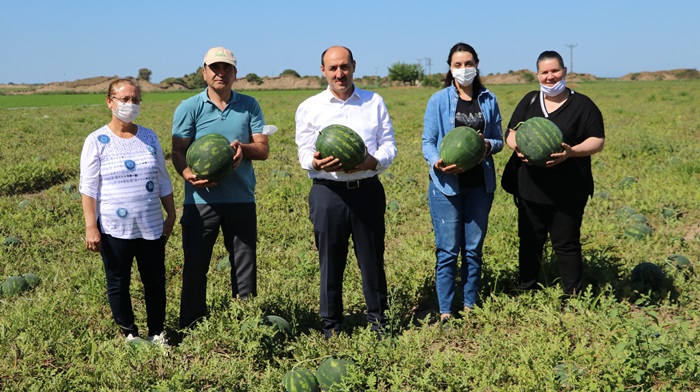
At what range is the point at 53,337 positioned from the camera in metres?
4.28

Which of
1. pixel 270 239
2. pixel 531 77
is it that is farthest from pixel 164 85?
pixel 270 239

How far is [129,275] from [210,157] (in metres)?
1.17

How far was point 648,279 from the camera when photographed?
5.30 m

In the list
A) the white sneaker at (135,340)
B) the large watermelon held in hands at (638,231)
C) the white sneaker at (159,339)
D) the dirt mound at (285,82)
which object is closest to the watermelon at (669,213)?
the large watermelon held in hands at (638,231)

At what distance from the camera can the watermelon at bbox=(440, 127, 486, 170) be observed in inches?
166

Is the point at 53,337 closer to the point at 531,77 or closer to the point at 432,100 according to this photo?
the point at 432,100

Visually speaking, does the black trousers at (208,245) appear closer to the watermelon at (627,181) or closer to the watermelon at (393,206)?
the watermelon at (393,206)

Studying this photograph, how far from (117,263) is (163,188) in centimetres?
66

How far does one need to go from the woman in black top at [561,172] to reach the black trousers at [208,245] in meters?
2.32

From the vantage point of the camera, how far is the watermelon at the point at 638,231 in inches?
266

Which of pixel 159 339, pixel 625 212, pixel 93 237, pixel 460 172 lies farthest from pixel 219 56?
pixel 625 212

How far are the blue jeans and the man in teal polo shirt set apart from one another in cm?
155

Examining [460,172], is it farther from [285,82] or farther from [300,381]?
[285,82]

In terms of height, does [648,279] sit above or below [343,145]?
below
